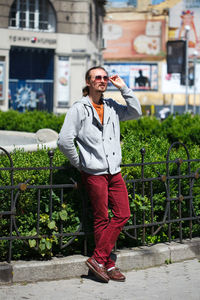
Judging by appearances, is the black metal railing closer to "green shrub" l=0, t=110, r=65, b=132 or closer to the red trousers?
the red trousers

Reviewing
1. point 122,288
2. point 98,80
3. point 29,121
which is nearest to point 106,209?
point 122,288

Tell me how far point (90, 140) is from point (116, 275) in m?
1.26

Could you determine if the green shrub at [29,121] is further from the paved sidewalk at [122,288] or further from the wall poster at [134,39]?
the wall poster at [134,39]

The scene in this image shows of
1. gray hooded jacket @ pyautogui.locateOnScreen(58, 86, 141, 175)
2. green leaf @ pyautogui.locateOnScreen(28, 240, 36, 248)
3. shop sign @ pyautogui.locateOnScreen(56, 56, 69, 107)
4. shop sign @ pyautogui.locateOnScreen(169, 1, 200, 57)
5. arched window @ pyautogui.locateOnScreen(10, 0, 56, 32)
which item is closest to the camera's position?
gray hooded jacket @ pyautogui.locateOnScreen(58, 86, 141, 175)

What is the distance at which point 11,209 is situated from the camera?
553 centimetres

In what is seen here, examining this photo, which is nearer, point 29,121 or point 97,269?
point 97,269

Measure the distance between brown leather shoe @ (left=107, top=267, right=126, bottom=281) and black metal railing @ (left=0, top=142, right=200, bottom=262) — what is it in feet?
1.40

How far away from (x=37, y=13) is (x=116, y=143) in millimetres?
32924

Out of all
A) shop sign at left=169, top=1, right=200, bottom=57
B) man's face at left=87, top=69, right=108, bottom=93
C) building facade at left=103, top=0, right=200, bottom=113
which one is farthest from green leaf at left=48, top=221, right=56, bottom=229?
shop sign at left=169, top=1, right=200, bottom=57

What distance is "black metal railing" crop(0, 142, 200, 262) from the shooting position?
5.65 meters

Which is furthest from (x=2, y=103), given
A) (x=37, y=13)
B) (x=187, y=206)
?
(x=187, y=206)

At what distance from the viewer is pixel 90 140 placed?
5520 millimetres

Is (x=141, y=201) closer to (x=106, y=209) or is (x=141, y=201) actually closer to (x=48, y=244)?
(x=106, y=209)

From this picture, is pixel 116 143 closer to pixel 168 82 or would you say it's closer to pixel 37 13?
pixel 37 13
